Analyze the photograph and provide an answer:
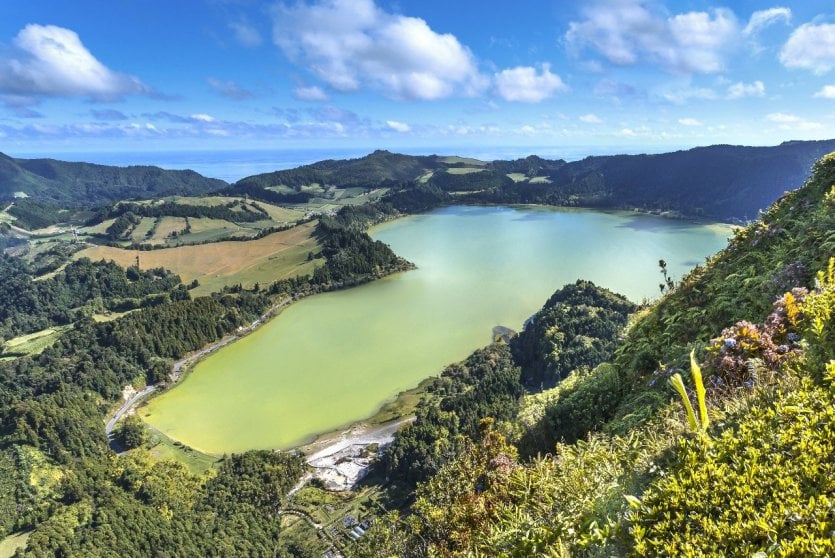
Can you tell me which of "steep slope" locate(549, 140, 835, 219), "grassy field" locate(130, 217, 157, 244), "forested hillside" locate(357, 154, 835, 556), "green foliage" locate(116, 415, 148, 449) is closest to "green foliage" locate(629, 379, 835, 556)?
"forested hillside" locate(357, 154, 835, 556)

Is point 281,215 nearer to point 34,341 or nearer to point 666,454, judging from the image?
point 34,341

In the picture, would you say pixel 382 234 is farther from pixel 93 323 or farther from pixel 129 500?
pixel 129 500

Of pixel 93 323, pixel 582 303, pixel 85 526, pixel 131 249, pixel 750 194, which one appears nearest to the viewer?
pixel 85 526

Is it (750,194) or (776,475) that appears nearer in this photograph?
(776,475)

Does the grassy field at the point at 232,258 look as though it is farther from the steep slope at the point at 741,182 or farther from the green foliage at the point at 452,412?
the steep slope at the point at 741,182

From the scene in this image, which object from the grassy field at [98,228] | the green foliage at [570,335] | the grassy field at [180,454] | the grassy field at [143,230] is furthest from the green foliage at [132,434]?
the grassy field at [98,228]

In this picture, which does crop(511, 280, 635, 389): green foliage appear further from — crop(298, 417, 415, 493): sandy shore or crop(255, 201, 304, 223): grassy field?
crop(255, 201, 304, 223): grassy field

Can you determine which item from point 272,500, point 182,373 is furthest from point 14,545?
point 182,373

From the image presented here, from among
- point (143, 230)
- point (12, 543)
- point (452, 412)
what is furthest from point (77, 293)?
point (452, 412)
